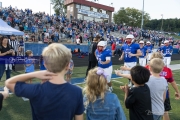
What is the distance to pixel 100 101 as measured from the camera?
90.7 inches

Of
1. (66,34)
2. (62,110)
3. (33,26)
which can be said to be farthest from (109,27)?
(62,110)

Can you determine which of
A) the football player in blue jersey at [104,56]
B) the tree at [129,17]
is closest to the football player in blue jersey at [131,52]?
the football player in blue jersey at [104,56]

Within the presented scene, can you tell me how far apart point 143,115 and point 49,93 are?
59.1 inches

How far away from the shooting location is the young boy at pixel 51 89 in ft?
5.28

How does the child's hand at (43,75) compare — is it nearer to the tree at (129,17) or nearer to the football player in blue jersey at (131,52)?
the football player in blue jersey at (131,52)

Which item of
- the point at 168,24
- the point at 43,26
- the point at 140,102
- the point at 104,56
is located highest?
the point at 168,24

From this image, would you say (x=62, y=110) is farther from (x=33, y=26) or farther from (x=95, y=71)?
(x=33, y=26)

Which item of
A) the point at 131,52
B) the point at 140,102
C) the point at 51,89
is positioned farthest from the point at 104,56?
the point at 51,89

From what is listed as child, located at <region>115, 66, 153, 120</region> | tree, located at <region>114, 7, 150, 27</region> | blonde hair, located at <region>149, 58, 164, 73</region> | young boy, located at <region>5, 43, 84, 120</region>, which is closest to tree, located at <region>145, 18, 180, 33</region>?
tree, located at <region>114, 7, 150, 27</region>

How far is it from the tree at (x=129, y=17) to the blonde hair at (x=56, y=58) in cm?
8275

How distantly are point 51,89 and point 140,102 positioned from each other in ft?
4.53

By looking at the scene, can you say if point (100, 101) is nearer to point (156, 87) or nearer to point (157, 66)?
point (156, 87)

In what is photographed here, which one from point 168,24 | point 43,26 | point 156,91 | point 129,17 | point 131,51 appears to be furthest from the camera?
point 168,24

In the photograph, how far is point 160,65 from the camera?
115 inches
